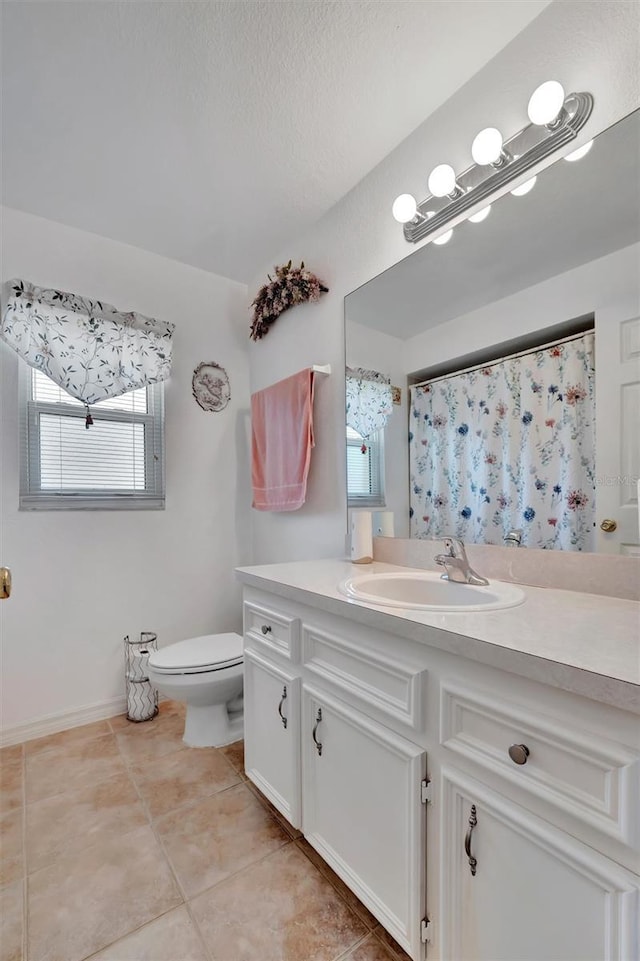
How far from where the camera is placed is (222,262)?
2463 millimetres

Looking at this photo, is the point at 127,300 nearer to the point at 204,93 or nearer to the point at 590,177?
the point at 204,93

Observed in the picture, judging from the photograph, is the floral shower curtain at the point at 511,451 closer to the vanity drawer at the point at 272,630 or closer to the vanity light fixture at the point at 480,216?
the vanity light fixture at the point at 480,216

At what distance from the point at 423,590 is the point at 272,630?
51cm

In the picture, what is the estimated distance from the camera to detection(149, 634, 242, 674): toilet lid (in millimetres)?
1768

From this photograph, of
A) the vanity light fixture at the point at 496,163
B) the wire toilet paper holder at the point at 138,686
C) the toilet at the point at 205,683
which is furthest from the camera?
the wire toilet paper holder at the point at 138,686

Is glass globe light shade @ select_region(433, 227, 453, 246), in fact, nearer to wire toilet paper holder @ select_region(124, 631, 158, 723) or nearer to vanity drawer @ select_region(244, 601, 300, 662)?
A: vanity drawer @ select_region(244, 601, 300, 662)

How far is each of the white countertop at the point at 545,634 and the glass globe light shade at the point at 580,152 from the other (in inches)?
45.3

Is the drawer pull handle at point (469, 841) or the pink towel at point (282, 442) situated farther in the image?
the pink towel at point (282, 442)

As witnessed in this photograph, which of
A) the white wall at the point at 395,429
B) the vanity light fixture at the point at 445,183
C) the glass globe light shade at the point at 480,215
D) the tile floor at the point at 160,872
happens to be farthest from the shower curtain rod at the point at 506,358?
the tile floor at the point at 160,872

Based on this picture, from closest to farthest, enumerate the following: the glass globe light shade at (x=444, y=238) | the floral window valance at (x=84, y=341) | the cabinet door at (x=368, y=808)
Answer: the cabinet door at (x=368, y=808) → the glass globe light shade at (x=444, y=238) → the floral window valance at (x=84, y=341)

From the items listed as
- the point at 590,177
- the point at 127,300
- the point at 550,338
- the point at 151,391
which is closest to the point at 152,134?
the point at 127,300

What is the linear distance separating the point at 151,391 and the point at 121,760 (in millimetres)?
1757

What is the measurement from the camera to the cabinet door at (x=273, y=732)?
50.4 inches

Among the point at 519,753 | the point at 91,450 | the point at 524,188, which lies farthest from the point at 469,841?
the point at 91,450
